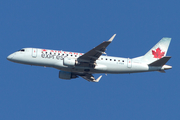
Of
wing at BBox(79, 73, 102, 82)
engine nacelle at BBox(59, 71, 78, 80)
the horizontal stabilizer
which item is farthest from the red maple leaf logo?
engine nacelle at BBox(59, 71, 78, 80)

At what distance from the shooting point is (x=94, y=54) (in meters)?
47.5

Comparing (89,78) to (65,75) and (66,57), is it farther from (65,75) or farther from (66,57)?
(66,57)

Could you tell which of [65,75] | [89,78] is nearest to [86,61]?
[65,75]

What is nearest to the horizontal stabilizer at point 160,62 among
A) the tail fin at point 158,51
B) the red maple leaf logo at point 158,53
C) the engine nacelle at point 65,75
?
the tail fin at point 158,51

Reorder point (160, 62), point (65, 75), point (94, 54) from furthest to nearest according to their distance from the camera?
point (65, 75) < point (160, 62) < point (94, 54)

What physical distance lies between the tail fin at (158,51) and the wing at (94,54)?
957 cm

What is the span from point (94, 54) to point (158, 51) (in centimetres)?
1324

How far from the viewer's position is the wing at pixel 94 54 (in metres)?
45.6

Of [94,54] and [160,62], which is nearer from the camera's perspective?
[94,54]

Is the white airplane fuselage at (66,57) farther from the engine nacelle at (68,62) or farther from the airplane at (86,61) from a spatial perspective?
the engine nacelle at (68,62)

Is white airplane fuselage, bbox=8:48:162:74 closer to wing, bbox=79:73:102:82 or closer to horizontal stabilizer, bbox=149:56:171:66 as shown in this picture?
horizontal stabilizer, bbox=149:56:171:66

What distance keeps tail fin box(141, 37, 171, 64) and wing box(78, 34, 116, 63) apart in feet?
31.4

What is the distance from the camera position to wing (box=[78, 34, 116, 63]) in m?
45.6

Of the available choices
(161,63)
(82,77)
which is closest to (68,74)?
(82,77)
